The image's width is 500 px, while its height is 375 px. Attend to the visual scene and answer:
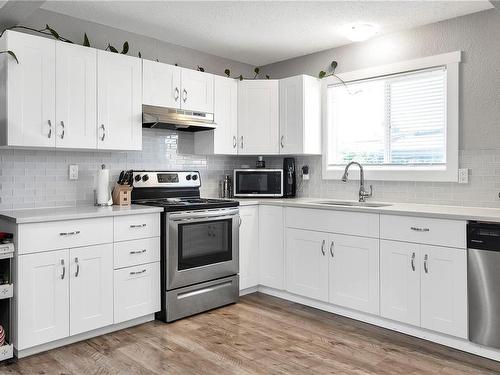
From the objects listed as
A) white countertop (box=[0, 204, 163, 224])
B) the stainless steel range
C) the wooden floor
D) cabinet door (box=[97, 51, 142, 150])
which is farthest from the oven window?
cabinet door (box=[97, 51, 142, 150])

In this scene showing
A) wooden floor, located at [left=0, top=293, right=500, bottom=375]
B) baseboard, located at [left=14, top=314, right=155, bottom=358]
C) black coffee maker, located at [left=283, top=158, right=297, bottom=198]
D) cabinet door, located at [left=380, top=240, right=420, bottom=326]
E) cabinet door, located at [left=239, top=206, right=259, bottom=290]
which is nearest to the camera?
wooden floor, located at [left=0, top=293, right=500, bottom=375]

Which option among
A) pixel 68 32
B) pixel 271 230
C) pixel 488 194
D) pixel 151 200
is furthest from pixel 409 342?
pixel 68 32

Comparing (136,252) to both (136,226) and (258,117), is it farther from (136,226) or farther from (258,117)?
(258,117)

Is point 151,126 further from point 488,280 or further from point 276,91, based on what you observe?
point 488,280

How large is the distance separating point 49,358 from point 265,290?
2.03 m

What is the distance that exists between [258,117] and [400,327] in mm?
2322

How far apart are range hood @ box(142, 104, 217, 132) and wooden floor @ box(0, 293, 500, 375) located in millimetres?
1619

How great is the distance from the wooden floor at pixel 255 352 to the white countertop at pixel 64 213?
34.4 inches

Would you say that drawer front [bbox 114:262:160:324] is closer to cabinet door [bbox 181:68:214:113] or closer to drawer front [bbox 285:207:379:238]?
drawer front [bbox 285:207:379:238]

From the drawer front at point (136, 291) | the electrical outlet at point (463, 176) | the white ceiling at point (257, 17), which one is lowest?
the drawer front at point (136, 291)

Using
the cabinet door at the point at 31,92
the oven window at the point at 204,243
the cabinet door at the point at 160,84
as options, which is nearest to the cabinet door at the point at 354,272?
the oven window at the point at 204,243

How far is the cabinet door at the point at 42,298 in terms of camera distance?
2.61 meters

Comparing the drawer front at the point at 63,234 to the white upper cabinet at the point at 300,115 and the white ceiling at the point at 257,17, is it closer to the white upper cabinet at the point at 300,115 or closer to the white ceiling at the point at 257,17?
the white ceiling at the point at 257,17

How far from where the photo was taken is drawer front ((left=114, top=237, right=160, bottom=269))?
306 cm
